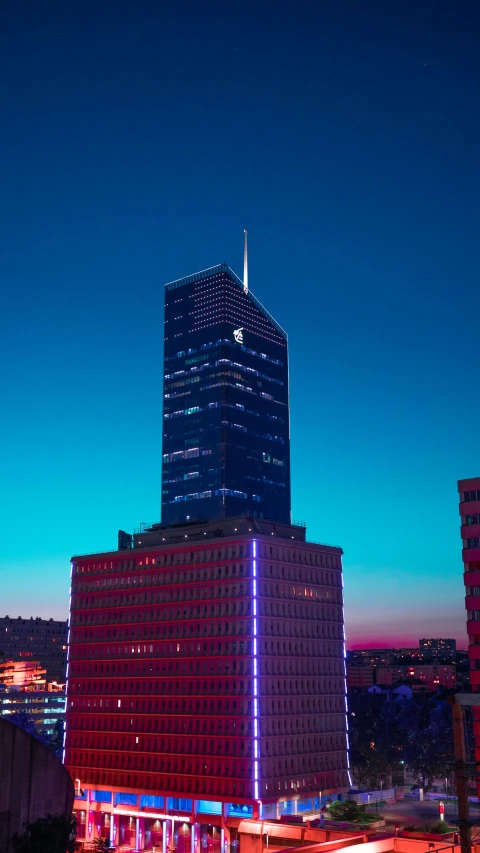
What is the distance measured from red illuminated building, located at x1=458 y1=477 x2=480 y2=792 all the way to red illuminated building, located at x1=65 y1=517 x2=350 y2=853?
2679 inches

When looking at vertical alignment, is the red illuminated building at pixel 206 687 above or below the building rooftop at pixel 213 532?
below

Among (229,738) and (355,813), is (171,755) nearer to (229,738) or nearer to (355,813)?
(229,738)

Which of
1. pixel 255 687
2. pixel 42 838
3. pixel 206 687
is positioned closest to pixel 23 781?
pixel 42 838

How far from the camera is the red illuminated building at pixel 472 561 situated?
9838 cm

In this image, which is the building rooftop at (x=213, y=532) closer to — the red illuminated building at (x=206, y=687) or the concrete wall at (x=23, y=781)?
the red illuminated building at (x=206, y=687)

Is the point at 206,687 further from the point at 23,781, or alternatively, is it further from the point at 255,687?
the point at 23,781

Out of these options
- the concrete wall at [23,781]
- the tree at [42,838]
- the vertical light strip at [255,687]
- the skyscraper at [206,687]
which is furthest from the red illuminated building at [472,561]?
the skyscraper at [206,687]

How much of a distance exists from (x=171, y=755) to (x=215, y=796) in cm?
1352

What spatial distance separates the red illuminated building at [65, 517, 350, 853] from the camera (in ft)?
522

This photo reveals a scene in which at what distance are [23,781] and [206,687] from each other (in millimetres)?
109842

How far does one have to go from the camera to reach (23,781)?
196ft

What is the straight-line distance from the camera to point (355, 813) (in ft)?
455

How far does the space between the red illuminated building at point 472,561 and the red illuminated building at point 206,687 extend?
6804cm

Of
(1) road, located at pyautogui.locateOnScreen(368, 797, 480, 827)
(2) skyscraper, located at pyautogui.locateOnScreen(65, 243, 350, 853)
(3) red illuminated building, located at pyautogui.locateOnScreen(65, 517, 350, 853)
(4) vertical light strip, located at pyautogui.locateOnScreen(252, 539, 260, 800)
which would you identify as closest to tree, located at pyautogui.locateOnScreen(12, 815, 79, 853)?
(1) road, located at pyautogui.locateOnScreen(368, 797, 480, 827)
